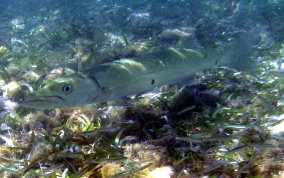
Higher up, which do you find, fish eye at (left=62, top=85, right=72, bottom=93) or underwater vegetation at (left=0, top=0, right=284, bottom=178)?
fish eye at (left=62, top=85, right=72, bottom=93)

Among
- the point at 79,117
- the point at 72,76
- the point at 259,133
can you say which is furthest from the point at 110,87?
the point at 259,133

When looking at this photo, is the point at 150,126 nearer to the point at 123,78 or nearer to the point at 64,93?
the point at 123,78

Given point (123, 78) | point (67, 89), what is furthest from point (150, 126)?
point (67, 89)

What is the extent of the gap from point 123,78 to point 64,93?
3.17 ft

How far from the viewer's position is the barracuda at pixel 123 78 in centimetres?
291

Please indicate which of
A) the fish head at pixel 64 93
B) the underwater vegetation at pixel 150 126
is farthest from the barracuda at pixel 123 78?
the underwater vegetation at pixel 150 126

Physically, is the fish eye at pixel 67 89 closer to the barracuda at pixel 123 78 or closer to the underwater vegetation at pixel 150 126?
the barracuda at pixel 123 78

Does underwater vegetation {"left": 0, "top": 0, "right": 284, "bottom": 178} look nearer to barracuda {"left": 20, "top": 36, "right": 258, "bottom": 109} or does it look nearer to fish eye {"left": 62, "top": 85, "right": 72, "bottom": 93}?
barracuda {"left": 20, "top": 36, "right": 258, "bottom": 109}

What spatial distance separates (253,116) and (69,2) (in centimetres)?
1639

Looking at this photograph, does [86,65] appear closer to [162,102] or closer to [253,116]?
[162,102]

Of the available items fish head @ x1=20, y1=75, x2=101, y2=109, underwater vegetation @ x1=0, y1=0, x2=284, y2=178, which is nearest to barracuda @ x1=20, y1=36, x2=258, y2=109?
fish head @ x1=20, y1=75, x2=101, y2=109

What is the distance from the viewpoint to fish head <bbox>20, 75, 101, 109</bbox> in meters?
2.82

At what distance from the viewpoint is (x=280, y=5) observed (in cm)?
1084

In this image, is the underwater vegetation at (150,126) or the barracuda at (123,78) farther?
the barracuda at (123,78)
